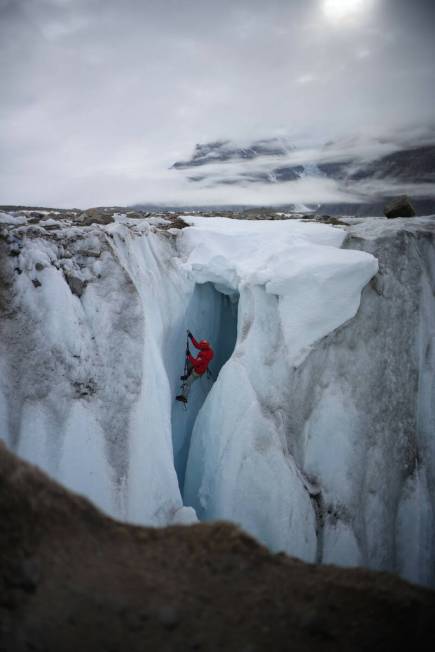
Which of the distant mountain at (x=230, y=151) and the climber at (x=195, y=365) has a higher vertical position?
the distant mountain at (x=230, y=151)

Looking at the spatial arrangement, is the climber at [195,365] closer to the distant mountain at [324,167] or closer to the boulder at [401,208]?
the boulder at [401,208]

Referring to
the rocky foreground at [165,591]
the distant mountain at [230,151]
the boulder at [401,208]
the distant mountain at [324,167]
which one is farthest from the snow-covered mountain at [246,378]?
the distant mountain at [230,151]

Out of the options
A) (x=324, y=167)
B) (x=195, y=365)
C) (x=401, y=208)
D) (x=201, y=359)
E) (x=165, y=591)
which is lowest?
(x=165, y=591)

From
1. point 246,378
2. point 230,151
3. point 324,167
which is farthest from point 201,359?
point 230,151

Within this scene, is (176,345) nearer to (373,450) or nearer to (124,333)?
(124,333)

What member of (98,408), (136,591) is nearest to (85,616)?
(136,591)

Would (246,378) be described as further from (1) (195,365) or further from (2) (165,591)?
(2) (165,591)

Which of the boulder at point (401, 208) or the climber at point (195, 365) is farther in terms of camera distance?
the boulder at point (401, 208)
